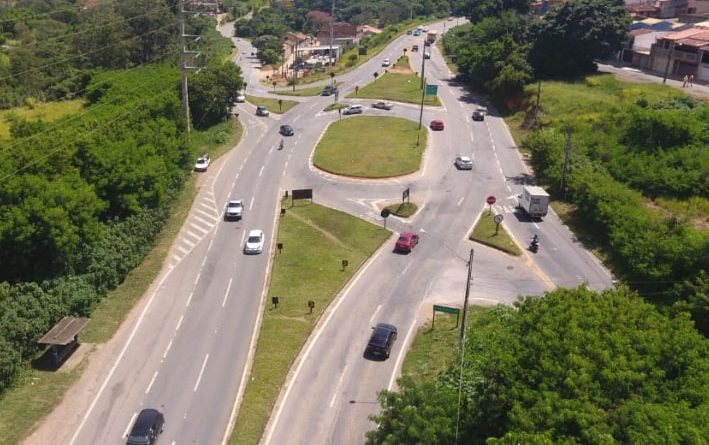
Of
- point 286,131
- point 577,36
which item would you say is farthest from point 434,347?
point 577,36

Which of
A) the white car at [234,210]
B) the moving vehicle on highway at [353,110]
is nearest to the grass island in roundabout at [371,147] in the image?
the moving vehicle on highway at [353,110]

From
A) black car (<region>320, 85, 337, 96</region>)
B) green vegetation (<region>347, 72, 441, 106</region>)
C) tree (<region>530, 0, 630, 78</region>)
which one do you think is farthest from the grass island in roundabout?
tree (<region>530, 0, 630, 78</region>)

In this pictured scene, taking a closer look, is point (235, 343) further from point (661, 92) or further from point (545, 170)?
point (661, 92)

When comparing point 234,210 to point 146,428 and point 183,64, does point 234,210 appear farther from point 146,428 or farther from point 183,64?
point 146,428

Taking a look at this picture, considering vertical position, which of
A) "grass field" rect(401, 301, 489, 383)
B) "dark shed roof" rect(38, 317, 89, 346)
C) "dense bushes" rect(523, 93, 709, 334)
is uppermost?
"dense bushes" rect(523, 93, 709, 334)

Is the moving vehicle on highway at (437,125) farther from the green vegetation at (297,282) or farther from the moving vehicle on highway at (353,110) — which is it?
the green vegetation at (297,282)

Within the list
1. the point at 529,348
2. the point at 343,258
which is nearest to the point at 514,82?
the point at 343,258

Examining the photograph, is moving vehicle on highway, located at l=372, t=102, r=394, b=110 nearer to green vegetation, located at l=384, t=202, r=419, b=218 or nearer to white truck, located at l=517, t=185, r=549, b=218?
green vegetation, located at l=384, t=202, r=419, b=218
